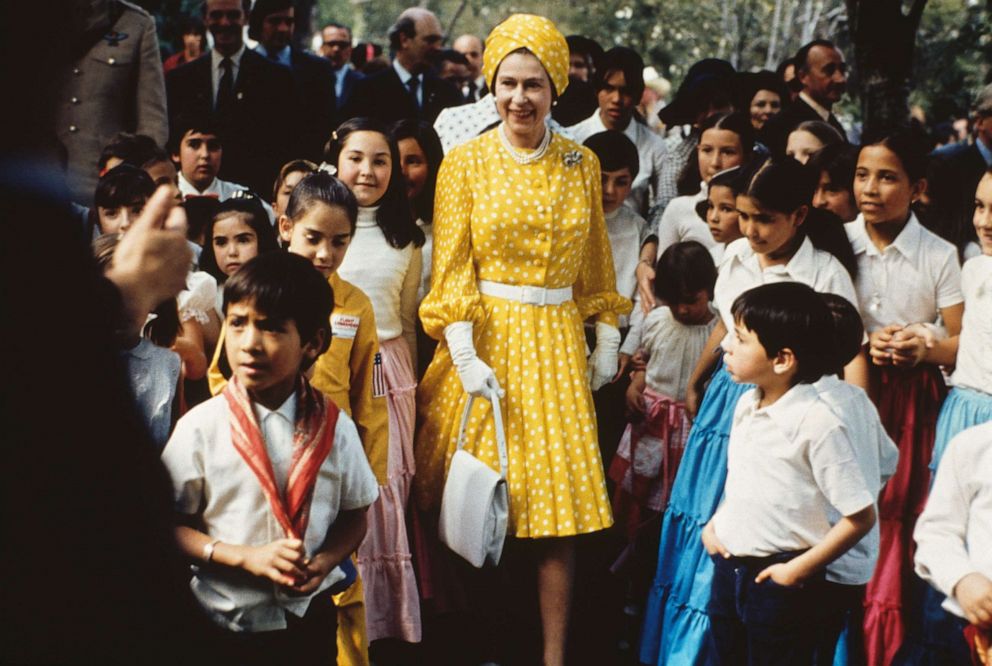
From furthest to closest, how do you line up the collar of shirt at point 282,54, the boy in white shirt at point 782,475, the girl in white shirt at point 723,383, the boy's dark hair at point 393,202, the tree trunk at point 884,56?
the tree trunk at point 884,56
the collar of shirt at point 282,54
the boy's dark hair at point 393,202
the girl in white shirt at point 723,383
the boy in white shirt at point 782,475

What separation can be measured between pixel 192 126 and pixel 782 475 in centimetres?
350

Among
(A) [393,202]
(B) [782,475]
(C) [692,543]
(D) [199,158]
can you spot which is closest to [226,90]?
(D) [199,158]

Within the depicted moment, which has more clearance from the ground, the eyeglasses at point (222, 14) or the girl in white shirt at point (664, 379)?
the eyeglasses at point (222, 14)

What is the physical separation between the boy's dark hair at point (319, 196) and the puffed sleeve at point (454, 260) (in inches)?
27.1

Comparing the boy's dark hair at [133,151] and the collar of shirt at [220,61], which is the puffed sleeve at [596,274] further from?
the collar of shirt at [220,61]

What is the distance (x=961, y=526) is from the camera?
309cm

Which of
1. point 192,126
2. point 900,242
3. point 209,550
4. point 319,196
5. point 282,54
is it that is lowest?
point 209,550

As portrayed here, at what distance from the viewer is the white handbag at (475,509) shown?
4383 millimetres

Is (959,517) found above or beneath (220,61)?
beneath

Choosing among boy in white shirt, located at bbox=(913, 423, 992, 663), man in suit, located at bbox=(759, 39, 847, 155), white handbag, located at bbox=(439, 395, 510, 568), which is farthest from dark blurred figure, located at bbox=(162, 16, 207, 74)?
boy in white shirt, located at bbox=(913, 423, 992, 663)

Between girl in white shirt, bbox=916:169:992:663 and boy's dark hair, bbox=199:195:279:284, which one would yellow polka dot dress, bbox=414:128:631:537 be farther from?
girl in white shirt, bbox=916:169:992:663

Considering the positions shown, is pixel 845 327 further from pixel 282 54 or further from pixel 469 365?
pixel 282 54

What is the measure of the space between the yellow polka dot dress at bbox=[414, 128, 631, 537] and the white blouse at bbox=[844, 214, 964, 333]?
1.09 metres

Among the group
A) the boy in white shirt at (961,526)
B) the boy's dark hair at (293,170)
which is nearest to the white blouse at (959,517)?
the boy in white shirt at (961,526)
